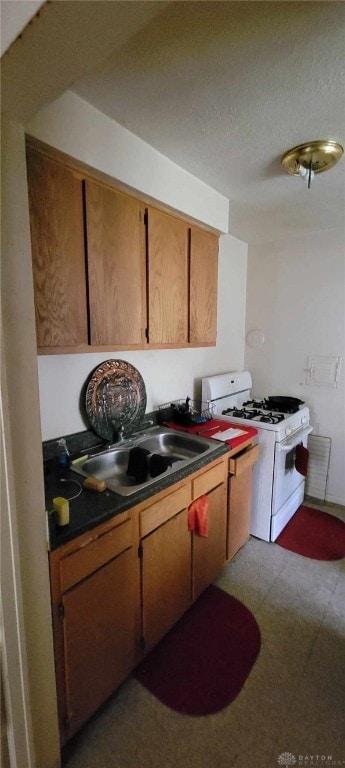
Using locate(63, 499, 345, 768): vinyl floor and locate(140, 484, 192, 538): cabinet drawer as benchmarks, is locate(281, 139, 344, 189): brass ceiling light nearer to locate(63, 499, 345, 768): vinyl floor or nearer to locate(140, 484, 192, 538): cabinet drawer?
locate(140, 484, 192, 538): cabinet drawer

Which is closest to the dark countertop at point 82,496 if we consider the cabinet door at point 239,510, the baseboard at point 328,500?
the cabinet door at point 239,510

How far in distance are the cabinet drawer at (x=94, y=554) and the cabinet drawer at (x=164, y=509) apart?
81mm

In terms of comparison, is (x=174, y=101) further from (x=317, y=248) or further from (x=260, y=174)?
(x=317, y=248)

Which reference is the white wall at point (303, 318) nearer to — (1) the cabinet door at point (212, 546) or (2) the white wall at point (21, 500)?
(1) the cabinet door at point (212, 546)

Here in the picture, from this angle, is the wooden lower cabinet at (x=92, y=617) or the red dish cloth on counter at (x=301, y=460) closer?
the wooden lower cabinet at (x=92, y=617)

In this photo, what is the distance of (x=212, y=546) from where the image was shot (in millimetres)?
1842

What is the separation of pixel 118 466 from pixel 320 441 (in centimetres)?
197

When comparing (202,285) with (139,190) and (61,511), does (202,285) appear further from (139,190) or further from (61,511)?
(61,511)

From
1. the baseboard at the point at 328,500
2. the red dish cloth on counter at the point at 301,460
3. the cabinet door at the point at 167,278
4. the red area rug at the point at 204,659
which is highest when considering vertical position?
the cabinet door at the point at 167,278

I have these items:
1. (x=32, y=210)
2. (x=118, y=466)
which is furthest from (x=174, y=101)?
(x=118, y=466)

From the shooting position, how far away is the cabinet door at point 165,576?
1393mm

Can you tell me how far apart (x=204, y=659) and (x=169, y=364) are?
167 centimetres

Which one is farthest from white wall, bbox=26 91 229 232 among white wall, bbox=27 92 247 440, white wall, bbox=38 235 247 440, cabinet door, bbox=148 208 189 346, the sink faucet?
the sink faucet

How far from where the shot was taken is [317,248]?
2703 mm
